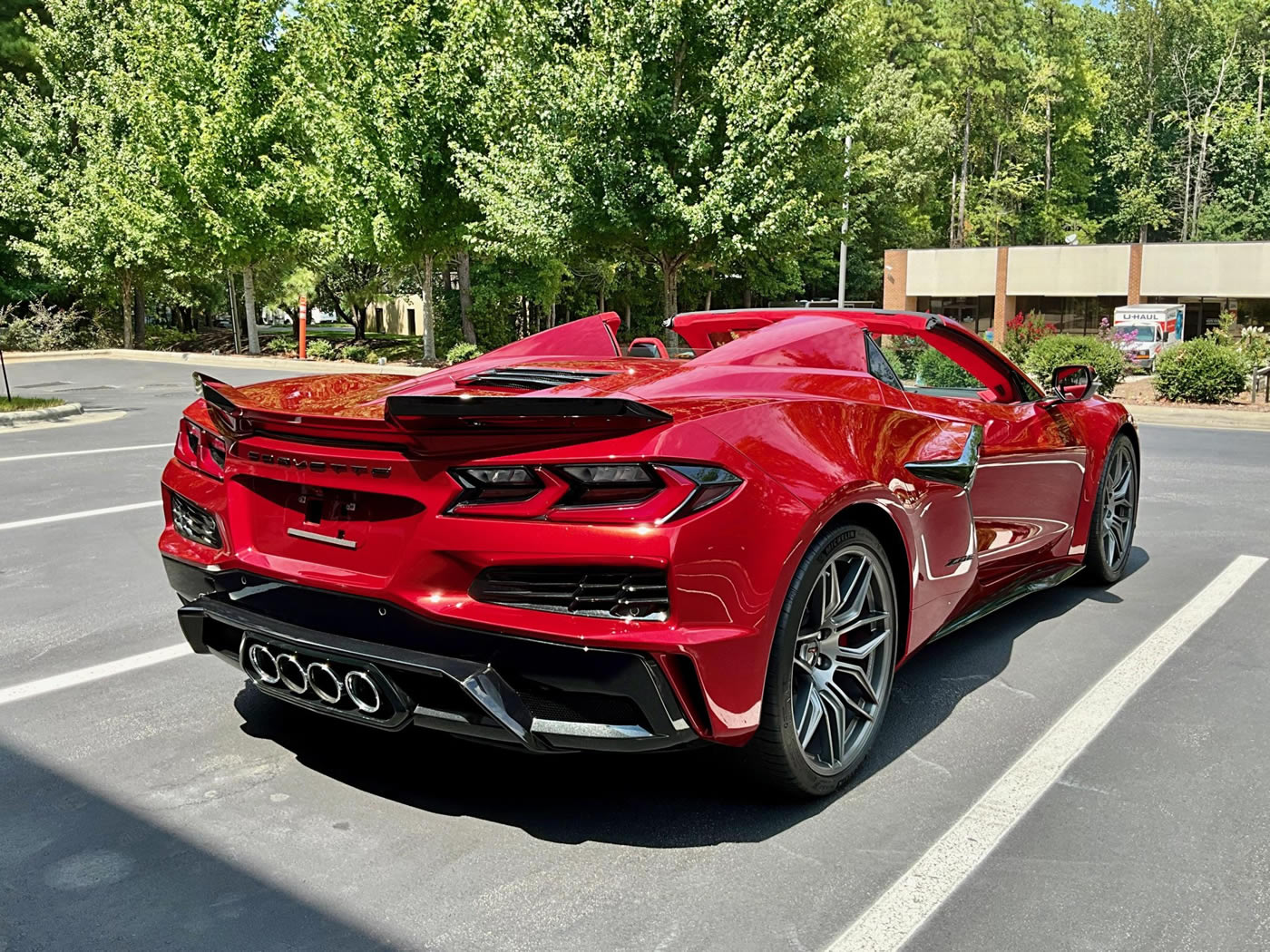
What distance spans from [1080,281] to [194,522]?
49510 millimetres

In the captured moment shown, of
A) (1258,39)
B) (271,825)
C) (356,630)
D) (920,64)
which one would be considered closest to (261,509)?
(356,630)

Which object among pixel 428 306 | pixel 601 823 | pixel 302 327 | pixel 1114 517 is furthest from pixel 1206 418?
pixel 302 327

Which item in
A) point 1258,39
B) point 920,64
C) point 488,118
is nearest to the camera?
point 488,118

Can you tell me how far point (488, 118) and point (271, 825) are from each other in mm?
25087

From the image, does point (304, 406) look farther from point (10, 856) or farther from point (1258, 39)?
point (1258, 39)

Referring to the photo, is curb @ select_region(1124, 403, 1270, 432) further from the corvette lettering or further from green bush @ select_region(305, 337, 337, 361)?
green bush @ select_region(305, 337, 337, 361)

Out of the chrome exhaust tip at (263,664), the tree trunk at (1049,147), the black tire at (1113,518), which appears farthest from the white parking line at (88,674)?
the tree trunk at (1049,147)

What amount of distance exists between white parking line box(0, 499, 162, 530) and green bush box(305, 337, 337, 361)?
24.9 meters

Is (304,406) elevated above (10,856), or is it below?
above

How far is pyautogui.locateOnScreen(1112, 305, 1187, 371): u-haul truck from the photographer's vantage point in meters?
35.3

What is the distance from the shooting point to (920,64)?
65.8 m

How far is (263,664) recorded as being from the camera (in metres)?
3.12

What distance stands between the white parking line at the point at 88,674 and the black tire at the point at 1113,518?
14.5 feet

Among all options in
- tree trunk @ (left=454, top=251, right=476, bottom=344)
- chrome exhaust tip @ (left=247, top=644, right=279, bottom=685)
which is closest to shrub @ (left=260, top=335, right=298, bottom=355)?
tree trunk @ (left=454, top=251, right=476, bottom=344)
